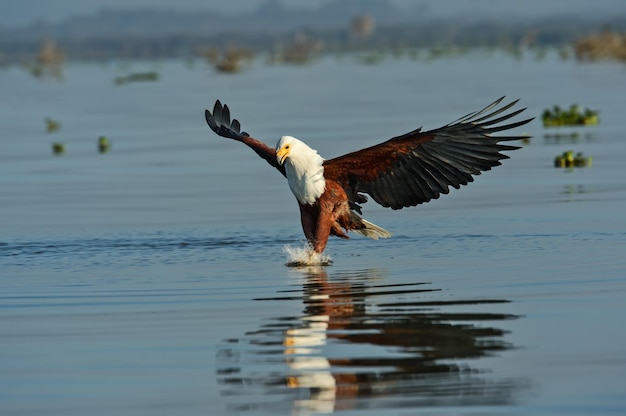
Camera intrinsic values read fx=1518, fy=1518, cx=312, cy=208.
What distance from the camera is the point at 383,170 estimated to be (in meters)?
11.2

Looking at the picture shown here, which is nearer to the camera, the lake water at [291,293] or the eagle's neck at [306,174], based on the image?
the lake water at [291,293]

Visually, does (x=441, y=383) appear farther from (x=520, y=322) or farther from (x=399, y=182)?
(x=399, y=182)

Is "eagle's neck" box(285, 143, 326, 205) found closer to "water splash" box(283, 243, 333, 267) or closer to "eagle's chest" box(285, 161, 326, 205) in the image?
"eagle's chest" box(285, 161, 326, 205)

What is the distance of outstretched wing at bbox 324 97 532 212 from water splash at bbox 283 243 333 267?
1.91ft

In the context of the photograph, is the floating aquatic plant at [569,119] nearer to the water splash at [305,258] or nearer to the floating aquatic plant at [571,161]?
the floating aquatic plant at [571,161]

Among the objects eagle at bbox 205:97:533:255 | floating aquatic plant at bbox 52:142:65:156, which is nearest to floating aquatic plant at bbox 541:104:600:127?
floating aquatic plant at bbox 52:142:65:156

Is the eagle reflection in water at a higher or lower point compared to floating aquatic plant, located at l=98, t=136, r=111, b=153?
lower

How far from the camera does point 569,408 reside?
638cm

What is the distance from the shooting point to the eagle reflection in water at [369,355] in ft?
21.8

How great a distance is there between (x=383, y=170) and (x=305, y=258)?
0.91 meters

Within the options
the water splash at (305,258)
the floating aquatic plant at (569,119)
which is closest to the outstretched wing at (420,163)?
the water splash at (305,258)

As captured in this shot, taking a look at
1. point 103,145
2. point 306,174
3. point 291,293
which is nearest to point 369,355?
point 291,293

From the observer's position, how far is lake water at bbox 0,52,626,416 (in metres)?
6.83

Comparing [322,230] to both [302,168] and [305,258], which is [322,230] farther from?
[302,168]
